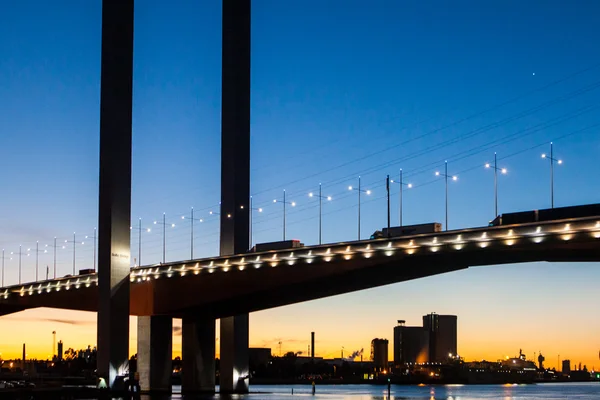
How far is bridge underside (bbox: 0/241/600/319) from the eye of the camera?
2010 inches

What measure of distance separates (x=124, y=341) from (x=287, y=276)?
11.1m

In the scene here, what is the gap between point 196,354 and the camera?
7125cm

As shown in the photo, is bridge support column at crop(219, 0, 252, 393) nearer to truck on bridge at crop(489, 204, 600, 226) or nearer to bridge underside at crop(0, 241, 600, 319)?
bridge underside at crop(0, 241, 600, 319)

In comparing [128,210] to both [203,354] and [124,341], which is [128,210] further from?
[203,354]

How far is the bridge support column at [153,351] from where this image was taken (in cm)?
6981

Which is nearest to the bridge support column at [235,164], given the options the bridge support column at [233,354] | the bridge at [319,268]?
the bridge support column at [233,354]

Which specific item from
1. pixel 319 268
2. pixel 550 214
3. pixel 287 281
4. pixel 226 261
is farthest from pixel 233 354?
pixel 550 214

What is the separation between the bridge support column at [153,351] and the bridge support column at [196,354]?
1268 millimetres

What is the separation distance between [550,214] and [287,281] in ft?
57.5

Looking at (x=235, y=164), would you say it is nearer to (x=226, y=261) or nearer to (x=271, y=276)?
(x=226, y=261)

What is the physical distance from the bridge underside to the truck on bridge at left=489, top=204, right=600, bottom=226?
146cm

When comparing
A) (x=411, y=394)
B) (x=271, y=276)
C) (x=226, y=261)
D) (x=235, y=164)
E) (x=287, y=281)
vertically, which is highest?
(x=235, y=164)

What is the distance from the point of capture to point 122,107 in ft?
206

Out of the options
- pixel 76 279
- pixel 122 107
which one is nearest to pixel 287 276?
pixel 122 107
